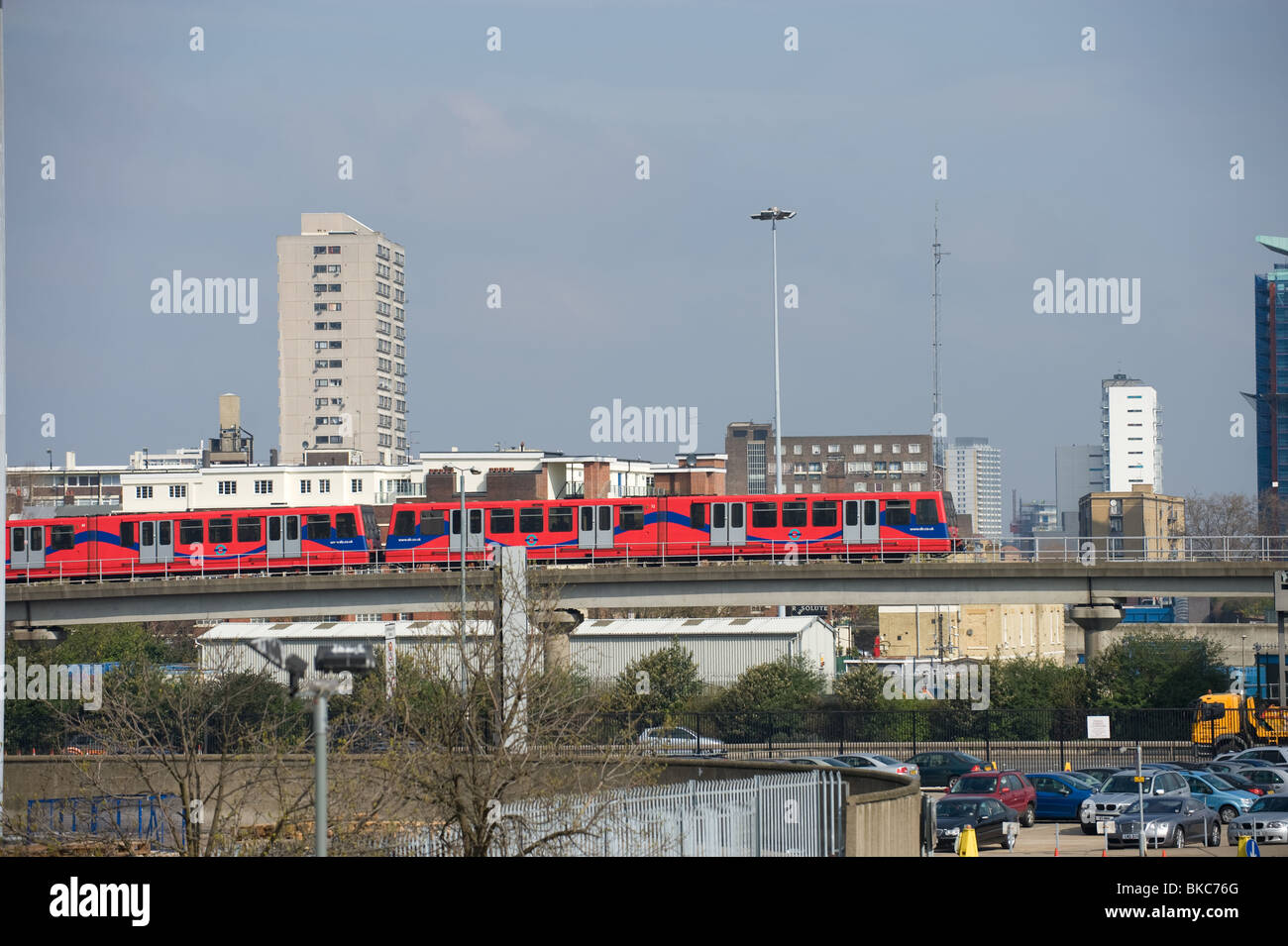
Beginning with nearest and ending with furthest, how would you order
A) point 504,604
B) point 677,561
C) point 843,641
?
point 504,604 → point 677,561 → point 843,641

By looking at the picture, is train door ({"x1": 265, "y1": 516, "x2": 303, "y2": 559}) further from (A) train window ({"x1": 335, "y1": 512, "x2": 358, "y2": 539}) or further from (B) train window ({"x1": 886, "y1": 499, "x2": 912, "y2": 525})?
(B) train window ({"x1": 886, "y1": 499, "x2": 912, "y2": 525})

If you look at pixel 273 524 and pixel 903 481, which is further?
pixel 903 481

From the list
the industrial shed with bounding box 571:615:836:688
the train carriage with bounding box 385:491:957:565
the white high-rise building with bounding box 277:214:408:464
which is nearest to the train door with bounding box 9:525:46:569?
the train carriage with bounding box 385:491:957:565

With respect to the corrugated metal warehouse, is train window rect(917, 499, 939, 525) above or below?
above

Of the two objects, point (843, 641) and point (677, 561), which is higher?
point (677, 561)

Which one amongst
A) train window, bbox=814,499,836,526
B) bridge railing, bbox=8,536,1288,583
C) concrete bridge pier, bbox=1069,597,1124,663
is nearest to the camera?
concrete bridge pier, bbox=1069,597,1124,663

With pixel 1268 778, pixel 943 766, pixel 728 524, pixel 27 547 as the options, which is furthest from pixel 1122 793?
pixel 27 547
